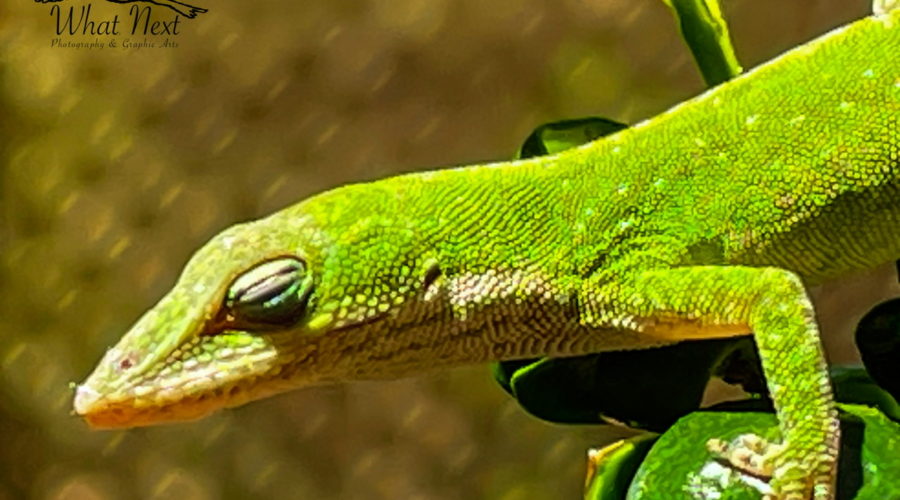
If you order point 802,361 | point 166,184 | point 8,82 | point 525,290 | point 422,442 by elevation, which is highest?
point 8,82

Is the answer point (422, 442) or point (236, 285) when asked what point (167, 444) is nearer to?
point (422, 442)

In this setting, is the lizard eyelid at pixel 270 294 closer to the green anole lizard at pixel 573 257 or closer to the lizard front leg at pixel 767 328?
the green anole lizard at pixel 573 257

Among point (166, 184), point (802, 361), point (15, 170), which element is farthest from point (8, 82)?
point (802, 361)

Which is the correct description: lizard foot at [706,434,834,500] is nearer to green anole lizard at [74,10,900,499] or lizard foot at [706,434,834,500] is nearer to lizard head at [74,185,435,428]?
green anole lizard at [74,10,900,499]

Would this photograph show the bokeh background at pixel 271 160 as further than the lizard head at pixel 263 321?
Yes

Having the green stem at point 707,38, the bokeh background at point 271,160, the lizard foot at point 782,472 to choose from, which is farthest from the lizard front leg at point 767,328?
the bokeh background at point 271,160

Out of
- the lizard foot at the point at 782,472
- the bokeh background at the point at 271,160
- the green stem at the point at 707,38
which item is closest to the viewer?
the lizard foot at the point at 782,472

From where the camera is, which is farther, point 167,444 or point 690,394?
point 167,444

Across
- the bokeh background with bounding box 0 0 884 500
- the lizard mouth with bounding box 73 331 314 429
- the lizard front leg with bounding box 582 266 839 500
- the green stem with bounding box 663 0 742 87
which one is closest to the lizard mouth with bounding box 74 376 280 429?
the lizard mouth with bounding box 73 331 314 429
